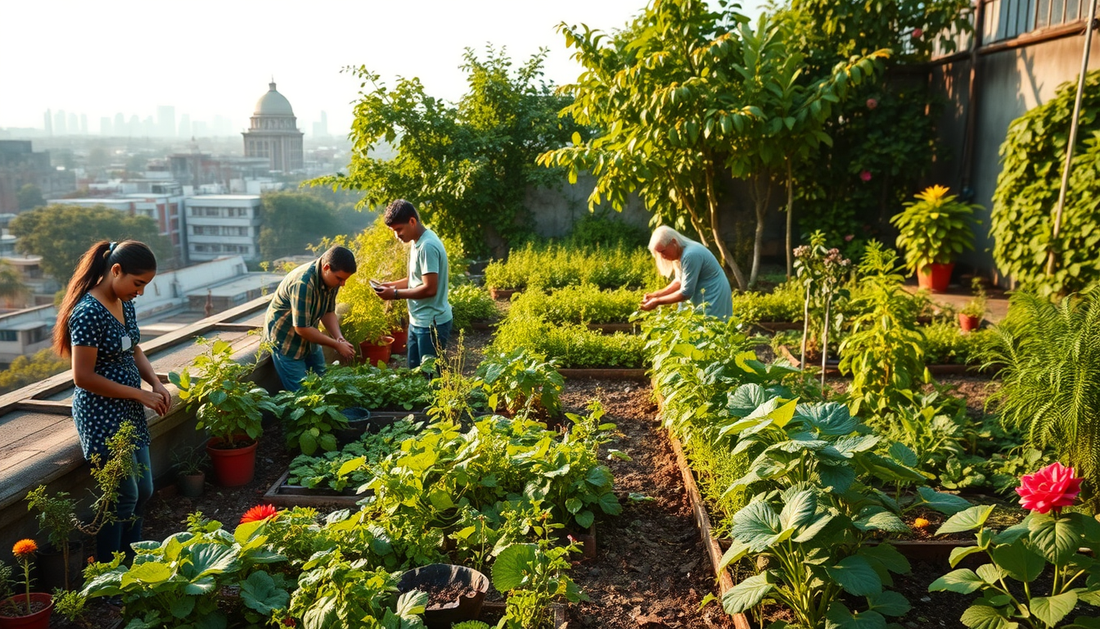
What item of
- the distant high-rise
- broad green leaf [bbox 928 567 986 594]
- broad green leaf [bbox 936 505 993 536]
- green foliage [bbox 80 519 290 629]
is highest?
the distant high-rise

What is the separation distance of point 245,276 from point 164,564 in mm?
5867

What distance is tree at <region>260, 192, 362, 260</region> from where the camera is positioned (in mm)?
7555

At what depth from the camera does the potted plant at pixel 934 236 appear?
9016mm

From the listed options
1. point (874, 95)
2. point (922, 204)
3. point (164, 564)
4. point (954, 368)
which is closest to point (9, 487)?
point (164, 564)

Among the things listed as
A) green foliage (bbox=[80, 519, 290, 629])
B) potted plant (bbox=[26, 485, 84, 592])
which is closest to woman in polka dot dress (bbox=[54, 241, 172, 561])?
potted plant (bbox=[26, 485, 84, 592])

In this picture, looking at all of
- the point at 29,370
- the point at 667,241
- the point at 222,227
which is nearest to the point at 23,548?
the point at 29,370

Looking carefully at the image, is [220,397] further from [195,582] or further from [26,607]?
[195,582]

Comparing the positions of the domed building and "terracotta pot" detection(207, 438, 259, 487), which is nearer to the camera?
"terracotta pot" detection(207, 438, 259, 487)

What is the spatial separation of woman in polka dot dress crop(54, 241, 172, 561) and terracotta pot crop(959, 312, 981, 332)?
6838 millimetres

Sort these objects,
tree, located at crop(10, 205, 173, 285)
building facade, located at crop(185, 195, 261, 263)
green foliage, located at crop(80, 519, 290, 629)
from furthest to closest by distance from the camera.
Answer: building facade, located at crop(185, 195, 261, 263)
tree, located at crop(10, 205, 173, 285)
green foliage, located at crop(80, 519, 290, 629)

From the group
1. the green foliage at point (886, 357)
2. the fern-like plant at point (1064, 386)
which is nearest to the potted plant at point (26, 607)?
the green foliage at point (886, 357)

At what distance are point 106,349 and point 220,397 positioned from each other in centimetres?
94

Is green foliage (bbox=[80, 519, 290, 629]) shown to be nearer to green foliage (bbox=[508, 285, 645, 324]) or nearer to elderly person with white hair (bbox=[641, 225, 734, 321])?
elderly person with white hair (bbox=[641, 225, 734, 321])

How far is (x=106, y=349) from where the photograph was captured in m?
3.48
